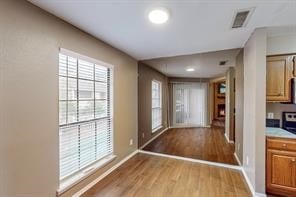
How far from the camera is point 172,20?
7.34ft

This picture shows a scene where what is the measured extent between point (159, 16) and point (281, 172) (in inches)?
103

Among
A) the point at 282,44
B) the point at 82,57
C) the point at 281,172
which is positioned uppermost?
the point at 282,44

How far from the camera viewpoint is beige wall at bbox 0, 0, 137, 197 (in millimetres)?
1662

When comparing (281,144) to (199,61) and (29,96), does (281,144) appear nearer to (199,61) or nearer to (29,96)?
(199,61)

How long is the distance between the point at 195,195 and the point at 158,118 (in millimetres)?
4381

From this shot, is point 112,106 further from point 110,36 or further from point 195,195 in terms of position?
point 195,195

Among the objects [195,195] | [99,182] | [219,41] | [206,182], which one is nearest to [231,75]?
[219,41]

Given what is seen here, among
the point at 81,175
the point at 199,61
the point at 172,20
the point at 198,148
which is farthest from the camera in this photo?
the point at 198,148

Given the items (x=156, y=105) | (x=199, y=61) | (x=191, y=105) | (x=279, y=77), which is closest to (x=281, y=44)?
(x=279, y=77)

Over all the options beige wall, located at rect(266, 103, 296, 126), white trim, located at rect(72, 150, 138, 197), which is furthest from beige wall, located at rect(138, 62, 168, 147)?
beige wall, located at rect(266, 103, 296, 126)

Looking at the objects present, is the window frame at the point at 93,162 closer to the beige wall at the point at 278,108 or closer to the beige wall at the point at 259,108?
the beige wall at the point at 259,108

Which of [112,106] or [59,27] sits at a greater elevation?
[59,27]

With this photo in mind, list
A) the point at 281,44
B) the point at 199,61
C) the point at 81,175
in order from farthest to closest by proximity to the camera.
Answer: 1. the point at 199,61
2. the point at 281,44
3. the point at 81,175

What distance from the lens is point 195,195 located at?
254 cm
